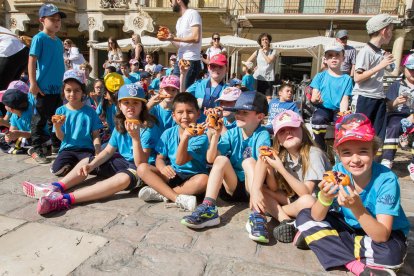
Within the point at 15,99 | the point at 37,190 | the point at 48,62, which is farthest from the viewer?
the point at 15,99

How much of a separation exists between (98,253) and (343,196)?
1.57 m

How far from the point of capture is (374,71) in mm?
3777

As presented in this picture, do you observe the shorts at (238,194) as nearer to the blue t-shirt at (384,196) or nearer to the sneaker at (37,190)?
the blue t-shirt at (384,196)

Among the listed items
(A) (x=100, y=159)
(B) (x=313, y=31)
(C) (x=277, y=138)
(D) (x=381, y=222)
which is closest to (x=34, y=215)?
(A) (x=100, y=159)

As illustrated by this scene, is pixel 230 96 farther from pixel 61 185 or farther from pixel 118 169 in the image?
pixel 61 185

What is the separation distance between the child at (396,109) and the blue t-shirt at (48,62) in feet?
14.2

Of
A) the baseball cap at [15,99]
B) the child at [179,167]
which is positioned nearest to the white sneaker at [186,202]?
the child at [179,167]

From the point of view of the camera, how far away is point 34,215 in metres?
2.87

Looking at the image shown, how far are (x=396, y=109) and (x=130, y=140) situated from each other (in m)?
3.39

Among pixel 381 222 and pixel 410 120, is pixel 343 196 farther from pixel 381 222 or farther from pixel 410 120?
pixel 410 120

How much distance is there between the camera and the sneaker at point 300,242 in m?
2.41

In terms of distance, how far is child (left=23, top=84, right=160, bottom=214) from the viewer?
309 cm

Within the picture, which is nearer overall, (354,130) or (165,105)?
(354,130)

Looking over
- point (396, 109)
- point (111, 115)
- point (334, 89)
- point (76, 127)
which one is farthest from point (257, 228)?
point (111, 115)
